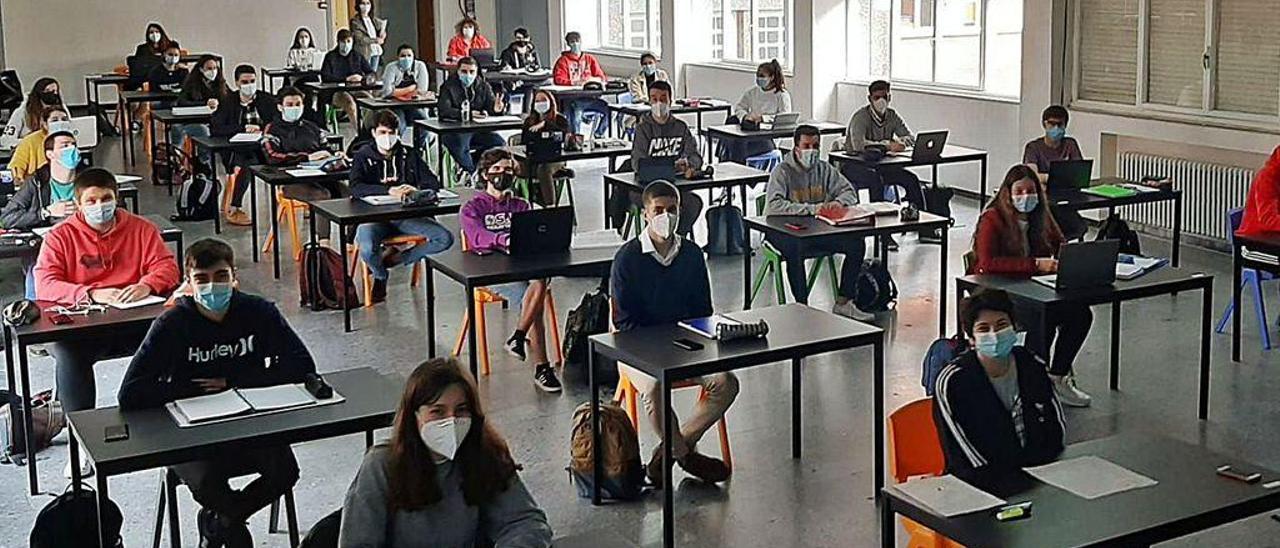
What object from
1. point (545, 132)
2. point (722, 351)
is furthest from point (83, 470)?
point (545, 132)

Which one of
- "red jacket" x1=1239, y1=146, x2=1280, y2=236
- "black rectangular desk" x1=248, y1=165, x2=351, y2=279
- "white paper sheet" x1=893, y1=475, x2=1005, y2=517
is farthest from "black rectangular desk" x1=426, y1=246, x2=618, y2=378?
"white paper sheet" x1=893, y1=475, x2=1005, y2=517

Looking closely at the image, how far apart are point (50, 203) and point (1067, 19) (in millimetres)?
7406

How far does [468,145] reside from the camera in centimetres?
1314

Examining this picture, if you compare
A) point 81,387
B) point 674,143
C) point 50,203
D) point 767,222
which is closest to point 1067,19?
point 674,143

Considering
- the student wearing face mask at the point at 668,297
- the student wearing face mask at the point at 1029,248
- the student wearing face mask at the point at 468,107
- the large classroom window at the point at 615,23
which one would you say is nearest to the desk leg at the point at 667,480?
the student wearing face mask at the point at 668,297

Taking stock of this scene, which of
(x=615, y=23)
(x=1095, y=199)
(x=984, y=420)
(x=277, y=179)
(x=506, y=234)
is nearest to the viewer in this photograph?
(x=984, y=420)

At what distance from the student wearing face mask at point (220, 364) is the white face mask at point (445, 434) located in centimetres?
123

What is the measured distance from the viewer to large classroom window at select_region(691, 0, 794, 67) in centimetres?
1587

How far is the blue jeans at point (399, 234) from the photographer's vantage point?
8852 millimetres

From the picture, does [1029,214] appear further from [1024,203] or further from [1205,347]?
[1205,347]

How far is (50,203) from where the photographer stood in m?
7.97

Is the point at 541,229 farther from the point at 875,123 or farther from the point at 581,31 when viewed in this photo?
the point at 581,31

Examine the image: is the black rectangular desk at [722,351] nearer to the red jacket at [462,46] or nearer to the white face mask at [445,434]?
the white face mask at [445,434]

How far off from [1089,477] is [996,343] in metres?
0.64
